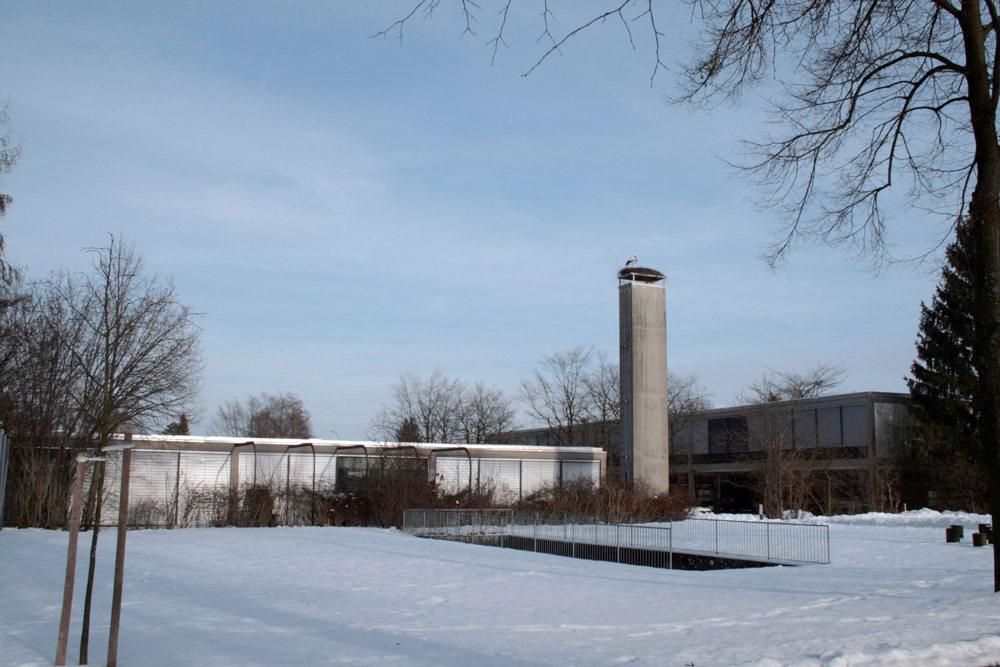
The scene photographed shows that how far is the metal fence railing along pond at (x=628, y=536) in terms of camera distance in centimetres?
2000

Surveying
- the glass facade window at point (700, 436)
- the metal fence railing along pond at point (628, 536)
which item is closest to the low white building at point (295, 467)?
the metal fence railing along pond at point (628, 536)

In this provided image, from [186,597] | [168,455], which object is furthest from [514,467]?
[186,597]

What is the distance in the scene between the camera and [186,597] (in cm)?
1198

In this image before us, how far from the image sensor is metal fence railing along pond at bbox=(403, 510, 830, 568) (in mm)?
20000

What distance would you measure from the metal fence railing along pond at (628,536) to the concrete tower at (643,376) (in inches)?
343

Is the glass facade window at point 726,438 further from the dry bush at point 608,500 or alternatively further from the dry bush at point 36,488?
the dry bush at point 36,488

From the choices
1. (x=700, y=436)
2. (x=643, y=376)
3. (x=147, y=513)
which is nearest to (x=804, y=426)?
(x=700, y=436)

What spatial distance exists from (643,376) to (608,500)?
9.18 m

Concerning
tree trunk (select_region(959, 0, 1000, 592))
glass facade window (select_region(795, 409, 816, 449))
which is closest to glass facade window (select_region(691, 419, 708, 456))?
glass facade window (select_region(795, 409, 816, 449))

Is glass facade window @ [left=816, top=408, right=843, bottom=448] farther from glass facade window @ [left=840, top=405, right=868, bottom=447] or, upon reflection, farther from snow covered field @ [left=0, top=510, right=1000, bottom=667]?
snow covered field @ [left=0, top=510, right=1000, bottom=667]

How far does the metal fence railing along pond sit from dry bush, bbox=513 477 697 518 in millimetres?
2036

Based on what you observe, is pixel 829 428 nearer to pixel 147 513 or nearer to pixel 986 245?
pixel 147 513

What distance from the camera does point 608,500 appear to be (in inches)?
1182

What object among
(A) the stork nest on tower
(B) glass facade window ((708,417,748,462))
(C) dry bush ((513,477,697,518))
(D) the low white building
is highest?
(A) the stork nest on tower
